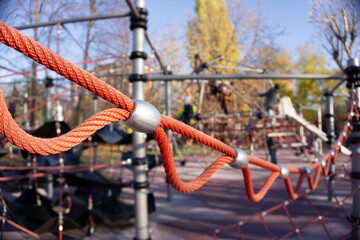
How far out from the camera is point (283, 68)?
21.5 m

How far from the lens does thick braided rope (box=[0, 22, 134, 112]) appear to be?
2.06 feet

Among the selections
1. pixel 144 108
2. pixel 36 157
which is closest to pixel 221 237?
pixel 144 108

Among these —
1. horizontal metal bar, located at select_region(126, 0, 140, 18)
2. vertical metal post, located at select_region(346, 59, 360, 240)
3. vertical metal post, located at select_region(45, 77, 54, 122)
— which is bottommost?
vertical metal post, located at select_region(346, 59, 360, 240)

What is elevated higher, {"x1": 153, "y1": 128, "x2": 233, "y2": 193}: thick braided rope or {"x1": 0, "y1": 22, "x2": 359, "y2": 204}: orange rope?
{"x1": 0, "y1": 22, "x2": 359, "y2": 204}: orange rope

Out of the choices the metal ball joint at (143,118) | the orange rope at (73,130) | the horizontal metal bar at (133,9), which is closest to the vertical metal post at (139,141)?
the horizontal metal bar at (133,9)

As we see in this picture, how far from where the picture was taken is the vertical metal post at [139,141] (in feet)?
8.41

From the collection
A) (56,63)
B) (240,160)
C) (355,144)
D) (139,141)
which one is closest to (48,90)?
(139,141)

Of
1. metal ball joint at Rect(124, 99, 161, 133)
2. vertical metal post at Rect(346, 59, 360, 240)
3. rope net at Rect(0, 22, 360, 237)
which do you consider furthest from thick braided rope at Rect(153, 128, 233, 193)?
vertical metal post at Rect(346, 59, 360, 240)

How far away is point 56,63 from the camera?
68 centimetres

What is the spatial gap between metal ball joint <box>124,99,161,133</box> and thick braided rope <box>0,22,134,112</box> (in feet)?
0.07

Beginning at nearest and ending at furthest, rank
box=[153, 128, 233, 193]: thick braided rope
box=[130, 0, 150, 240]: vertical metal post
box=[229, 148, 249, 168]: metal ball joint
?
box=[153, 128, 233, 193]: thick braided rope
box=[229, 148, 249, 168]: metal ball joint
box=[130, 0, 150, 240]: vertical metal post

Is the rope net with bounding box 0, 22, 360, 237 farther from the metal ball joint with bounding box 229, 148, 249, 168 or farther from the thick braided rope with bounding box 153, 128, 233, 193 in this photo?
the metal ball joint with bounding box 229, 148, 249, 168

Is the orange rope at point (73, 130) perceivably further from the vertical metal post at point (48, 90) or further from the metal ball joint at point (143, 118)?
the vertical metal post at point (48, 90)

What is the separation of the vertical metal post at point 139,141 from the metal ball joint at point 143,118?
5.80ft
